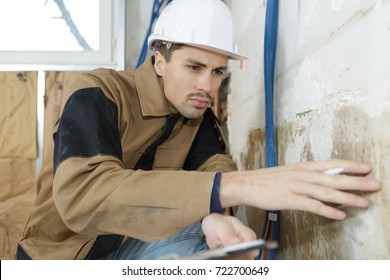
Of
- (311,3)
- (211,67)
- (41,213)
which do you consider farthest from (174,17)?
(41,213)

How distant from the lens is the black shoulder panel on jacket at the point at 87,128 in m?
1.02

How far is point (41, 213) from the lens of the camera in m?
1.30

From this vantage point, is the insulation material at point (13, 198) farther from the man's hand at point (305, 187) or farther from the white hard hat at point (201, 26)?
the man's hand at point (305, 187)

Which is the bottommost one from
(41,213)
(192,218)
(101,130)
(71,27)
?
(41,213)

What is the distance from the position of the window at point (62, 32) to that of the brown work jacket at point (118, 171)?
4.65 feet

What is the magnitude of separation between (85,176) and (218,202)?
342mm

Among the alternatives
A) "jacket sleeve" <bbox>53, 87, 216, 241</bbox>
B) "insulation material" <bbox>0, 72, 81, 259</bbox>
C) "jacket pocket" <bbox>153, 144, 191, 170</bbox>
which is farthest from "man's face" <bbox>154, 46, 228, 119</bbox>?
"insulation material" <bbox>0, 72, 81, 259</bbox>

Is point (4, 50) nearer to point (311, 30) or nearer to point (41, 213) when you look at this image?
point (41, 213)

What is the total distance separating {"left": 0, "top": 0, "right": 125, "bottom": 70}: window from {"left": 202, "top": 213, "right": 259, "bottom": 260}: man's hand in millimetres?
2020

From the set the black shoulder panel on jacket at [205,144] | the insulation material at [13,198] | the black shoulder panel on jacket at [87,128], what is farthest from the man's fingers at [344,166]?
the insulation material at [13,198]

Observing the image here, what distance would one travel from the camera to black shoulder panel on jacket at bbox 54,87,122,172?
1.02m

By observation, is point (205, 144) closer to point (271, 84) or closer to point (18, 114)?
point (271, 84)

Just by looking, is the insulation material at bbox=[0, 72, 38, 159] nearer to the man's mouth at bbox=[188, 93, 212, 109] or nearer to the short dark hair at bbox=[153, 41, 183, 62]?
the short dark hair at bbox=[153, 41, 183, 62]

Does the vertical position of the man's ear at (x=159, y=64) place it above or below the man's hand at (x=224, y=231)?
above
